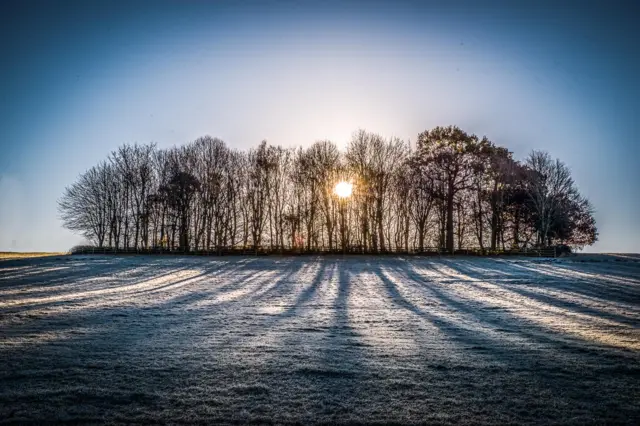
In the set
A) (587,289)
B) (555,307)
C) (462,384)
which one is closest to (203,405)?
(462,384)

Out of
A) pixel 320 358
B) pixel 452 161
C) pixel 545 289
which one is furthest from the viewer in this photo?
pixel 452 161

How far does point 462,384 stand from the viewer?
255 inches

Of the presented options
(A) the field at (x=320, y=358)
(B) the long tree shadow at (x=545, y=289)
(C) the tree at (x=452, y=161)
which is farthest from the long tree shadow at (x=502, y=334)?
(C) the tree at (x=452, y=161)

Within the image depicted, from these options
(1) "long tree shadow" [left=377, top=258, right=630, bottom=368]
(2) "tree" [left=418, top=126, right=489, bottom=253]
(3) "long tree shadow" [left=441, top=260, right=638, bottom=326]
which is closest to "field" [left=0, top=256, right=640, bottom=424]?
(1) "long tree shadow" [left=377, top=258, right=630, bottom=368]

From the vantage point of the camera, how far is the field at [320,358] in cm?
553

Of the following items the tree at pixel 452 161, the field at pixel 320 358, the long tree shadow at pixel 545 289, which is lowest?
the long tree shadow at pixel 545 289

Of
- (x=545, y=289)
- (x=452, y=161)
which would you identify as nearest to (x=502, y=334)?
(x=545, y=289)

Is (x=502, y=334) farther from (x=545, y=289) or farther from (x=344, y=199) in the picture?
(x=344, y=199)

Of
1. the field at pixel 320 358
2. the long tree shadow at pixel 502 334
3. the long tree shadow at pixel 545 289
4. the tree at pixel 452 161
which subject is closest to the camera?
the field at pixel 320 358

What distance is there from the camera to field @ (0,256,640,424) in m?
5.53

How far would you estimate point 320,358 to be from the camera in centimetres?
794

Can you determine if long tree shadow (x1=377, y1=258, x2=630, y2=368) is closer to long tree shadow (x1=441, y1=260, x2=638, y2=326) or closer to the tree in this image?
long tree shadow (x1=441, y1=260, x2=638, y2=326)

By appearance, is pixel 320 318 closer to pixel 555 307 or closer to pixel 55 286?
pixel 555 307

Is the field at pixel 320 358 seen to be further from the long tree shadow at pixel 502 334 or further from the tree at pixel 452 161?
the tree at pixel 452 161
